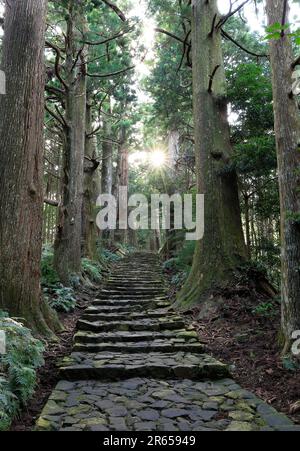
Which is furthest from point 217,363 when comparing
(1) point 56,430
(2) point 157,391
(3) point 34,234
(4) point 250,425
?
(3) point 34,234

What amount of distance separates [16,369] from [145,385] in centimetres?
154

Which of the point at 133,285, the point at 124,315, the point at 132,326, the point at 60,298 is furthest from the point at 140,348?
the point at 133,285

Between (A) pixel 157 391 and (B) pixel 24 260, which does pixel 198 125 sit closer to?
(B) pixel 24 260

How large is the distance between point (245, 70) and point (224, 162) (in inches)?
74.5

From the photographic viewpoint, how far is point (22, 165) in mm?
5625

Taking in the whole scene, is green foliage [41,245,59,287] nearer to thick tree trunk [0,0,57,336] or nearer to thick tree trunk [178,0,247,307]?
thick tree trunk [0,0,57,336]

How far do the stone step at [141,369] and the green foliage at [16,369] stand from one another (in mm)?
465

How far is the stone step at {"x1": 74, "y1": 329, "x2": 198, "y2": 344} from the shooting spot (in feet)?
19.3

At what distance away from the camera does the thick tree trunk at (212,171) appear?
7332 millimetres

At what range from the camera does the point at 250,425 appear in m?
3.24

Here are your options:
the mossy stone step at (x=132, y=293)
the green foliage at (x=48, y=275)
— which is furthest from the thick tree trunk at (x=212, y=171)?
the green foliage at (x=48, y=275)

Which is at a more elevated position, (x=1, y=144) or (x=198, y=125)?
(x=198, y=125)

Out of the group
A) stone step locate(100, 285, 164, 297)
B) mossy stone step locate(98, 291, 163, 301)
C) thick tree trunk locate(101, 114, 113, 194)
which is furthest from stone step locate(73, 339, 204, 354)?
thick tree trunk locate(101, 114, 113, 194)

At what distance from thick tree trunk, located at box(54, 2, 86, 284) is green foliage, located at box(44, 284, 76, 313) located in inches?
25.5
